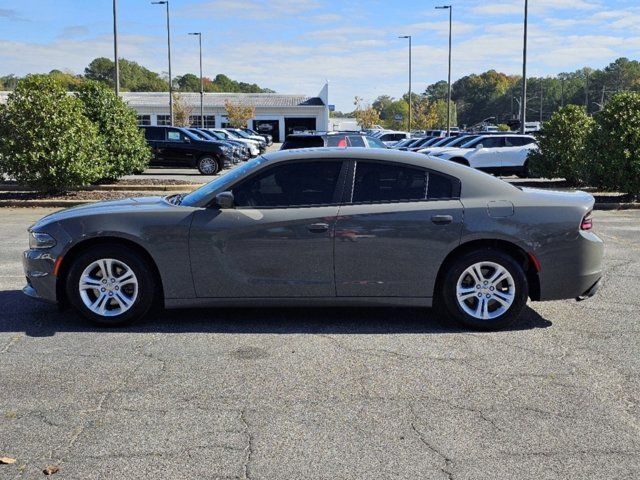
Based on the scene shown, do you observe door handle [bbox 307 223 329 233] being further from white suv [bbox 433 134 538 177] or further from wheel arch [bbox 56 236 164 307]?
white suv [bbox 433 134 538 177]

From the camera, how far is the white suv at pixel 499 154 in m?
23.8

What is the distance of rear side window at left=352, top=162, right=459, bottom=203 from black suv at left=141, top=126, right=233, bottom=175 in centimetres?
1956

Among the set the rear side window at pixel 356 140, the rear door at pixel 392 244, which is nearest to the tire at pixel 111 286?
the rear door at pixel 392 244

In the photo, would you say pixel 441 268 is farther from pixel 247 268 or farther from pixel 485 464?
pixel 485 464

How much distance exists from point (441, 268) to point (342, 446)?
2.52 metres

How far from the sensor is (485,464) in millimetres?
3570

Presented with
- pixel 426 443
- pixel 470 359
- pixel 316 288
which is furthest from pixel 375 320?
pixel 426 443

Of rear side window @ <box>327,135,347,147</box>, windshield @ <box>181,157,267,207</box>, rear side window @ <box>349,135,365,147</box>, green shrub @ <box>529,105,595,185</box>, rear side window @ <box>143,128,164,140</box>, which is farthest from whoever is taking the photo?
rear side window @ <box>143,128,164,140</box>

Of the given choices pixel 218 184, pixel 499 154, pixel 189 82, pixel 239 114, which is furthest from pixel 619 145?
pixel 189 82

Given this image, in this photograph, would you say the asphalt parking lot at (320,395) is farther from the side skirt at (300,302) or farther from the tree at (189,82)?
the tree at (189,82)

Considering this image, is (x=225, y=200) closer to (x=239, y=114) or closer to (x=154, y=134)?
(x=154, y=134)

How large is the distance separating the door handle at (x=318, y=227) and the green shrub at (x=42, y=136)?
1110 centimetres

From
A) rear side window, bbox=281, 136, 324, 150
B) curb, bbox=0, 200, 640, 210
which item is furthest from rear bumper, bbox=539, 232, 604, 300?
rear side window, bbox=281, 136, 324, 150

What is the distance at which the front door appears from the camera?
581cm
